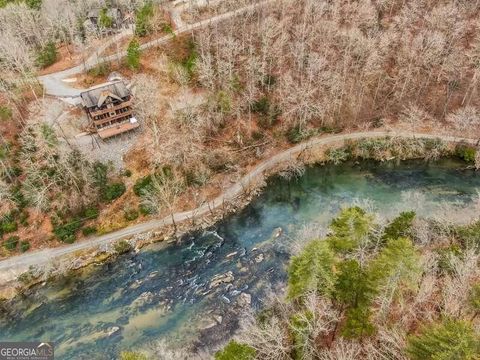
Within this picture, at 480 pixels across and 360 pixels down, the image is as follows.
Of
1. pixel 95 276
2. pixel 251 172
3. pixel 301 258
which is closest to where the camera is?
pixel 301 258

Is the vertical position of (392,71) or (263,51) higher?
(263,51)

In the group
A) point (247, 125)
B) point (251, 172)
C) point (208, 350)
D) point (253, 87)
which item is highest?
point (253, 87)

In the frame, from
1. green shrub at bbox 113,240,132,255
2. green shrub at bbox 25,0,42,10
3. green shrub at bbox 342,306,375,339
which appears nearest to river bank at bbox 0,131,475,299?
green shrub at bbox 113,240,132,255

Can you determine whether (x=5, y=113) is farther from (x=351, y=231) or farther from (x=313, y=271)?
(x=351, y=231)

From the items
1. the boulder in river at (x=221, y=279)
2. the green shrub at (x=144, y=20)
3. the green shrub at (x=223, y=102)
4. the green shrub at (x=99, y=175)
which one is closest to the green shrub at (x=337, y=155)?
the green shrub at (x=223, y=102)

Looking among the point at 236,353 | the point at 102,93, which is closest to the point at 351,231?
the point at 236,353

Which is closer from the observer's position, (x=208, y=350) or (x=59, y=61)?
(x=208, y=350)

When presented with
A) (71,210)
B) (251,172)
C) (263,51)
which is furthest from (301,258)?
(263,51)

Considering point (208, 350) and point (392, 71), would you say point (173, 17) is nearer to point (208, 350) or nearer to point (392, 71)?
point (392, 71)
